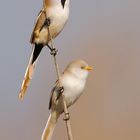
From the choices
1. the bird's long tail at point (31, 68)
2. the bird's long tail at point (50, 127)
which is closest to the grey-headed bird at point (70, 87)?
the bird's long tail at point (50, 127)

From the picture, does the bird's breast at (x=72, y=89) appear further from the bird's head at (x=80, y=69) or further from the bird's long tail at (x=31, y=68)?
the bird's long tail at (x=31, y=68)

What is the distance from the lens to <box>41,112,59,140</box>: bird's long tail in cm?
145

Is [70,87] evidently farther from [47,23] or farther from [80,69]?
[47,23]

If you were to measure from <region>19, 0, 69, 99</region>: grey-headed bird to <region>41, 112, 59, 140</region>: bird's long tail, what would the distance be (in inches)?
7.5

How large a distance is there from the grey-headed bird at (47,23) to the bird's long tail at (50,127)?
0.62ft

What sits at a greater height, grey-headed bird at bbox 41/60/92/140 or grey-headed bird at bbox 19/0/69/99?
grey-headed bird at bbox 19/0/69/99

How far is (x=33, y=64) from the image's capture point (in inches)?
66.5

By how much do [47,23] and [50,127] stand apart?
39 cm

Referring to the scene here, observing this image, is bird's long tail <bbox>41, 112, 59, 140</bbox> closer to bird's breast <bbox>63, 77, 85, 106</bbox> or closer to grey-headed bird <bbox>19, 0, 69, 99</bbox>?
bird's breast <bbox>63, 77, 85, 106</bbox>

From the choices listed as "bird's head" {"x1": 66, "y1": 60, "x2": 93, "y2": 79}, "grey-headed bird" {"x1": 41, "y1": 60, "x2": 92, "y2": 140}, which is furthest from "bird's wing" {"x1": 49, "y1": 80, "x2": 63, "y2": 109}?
"bird's head" {"x1": 66, "y1": 60, "x2": 93, "y2": 79}

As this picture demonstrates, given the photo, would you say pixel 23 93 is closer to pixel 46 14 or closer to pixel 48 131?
pixel 48 131

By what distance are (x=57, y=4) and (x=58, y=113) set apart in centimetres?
40

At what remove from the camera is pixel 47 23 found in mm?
1712

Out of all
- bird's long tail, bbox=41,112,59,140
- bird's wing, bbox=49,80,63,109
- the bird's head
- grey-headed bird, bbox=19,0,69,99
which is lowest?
bird's long tail, bbox=41,112,59,140
